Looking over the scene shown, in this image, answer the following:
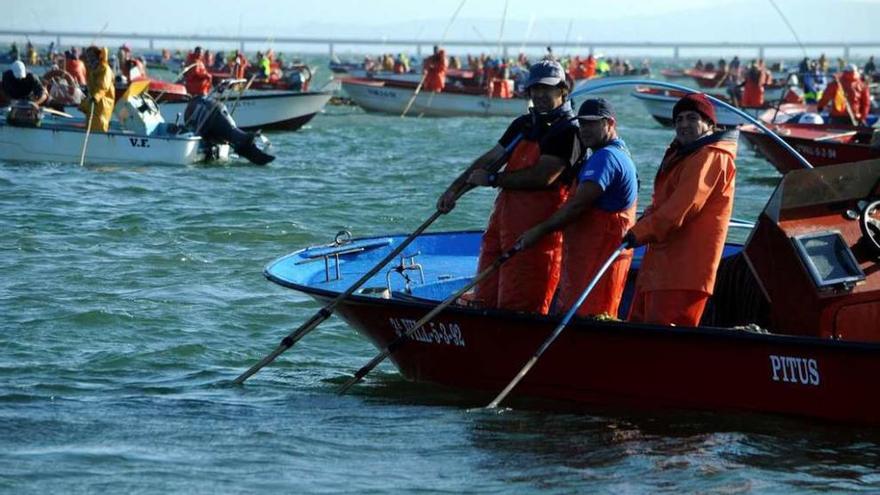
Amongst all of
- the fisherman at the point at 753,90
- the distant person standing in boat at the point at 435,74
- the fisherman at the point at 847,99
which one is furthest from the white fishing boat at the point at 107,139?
the distant person standing in boat at the point at 435,74

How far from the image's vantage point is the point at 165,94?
27.8 meters

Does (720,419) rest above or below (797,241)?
below

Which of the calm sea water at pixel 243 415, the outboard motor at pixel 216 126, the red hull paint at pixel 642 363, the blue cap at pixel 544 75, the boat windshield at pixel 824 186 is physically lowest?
the calm sea water at pixel 243 415

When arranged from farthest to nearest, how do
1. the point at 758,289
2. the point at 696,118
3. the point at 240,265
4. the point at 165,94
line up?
the point at 165,94 → the point at 240,265 → the point at 758,289 → the point at 696,118

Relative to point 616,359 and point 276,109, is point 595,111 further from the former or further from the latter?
point 276,109

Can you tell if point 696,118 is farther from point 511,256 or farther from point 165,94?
point 165,94

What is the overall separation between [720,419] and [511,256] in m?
1.42

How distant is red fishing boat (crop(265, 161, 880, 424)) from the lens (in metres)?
8.38

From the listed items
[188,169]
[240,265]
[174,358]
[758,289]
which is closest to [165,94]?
[188,169]

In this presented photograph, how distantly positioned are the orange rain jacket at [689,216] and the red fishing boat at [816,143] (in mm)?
7988

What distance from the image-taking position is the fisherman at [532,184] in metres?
8.65

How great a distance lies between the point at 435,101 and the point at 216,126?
15209 millimetres

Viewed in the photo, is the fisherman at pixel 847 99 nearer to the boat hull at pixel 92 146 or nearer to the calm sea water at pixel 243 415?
the boat hull at pixel 92 146

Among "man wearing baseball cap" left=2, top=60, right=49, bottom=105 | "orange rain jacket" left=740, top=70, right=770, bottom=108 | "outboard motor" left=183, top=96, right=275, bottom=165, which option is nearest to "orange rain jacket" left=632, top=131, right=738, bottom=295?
"outboard motor" left=183, top=96, right=275, bottom=165
